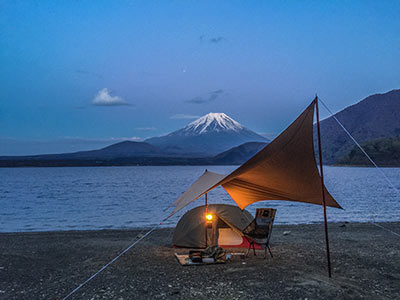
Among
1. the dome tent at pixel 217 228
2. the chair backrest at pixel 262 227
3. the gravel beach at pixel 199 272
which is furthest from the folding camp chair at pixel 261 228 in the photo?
the dome tent at pixel 217 228

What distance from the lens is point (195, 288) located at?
671 cm

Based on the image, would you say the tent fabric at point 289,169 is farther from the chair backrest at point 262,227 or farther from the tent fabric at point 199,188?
the tent fabric at point 199,188

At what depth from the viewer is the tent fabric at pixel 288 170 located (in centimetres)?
789

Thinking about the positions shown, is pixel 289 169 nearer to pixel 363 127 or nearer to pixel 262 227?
pixel 262 227

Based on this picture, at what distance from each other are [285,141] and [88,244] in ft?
22.9

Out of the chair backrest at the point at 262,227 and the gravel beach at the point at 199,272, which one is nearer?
the gravel beach at the point at 199,272

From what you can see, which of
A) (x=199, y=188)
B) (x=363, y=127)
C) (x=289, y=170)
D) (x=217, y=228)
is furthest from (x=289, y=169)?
(x=363, y=127)

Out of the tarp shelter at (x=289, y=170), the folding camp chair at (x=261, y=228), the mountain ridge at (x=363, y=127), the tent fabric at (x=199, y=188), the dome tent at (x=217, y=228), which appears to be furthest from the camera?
the mountain ridge at (x=363, y=127)

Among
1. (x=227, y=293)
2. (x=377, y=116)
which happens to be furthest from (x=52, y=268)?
(x=377, y=116)

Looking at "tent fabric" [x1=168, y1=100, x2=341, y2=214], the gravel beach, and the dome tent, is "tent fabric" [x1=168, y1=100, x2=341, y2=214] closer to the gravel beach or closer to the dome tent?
the dome tent

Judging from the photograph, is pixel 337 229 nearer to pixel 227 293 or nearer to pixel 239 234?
pixel 239 234

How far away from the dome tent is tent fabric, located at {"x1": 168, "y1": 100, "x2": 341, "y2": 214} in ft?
4.24

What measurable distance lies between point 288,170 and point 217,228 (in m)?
2.99

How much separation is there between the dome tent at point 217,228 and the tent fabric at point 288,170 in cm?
129
